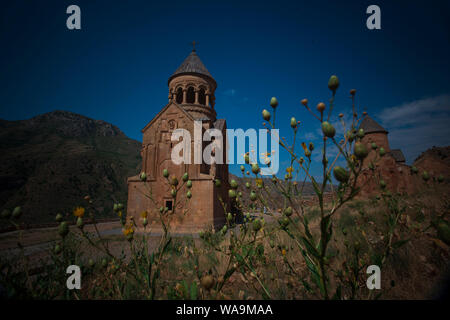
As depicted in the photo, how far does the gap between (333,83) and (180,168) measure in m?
12.4

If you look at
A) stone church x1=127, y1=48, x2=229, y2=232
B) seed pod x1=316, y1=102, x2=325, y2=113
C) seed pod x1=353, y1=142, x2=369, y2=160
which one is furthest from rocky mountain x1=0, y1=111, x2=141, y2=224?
seed pod x1=353, y1=142, x2=369, y2=160

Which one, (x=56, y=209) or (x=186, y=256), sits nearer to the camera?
(x=186, y=256)

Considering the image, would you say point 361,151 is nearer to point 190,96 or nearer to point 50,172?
point 190,96

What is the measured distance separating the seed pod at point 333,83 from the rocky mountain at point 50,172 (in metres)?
39.5

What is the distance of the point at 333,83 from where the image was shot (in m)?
1.35

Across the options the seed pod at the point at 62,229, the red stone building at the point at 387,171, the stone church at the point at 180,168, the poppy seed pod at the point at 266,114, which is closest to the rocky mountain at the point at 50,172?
the stone church at the point at 180,168

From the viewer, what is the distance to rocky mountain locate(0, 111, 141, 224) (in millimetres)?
33406

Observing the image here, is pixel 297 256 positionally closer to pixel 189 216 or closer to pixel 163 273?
pixel 163 273

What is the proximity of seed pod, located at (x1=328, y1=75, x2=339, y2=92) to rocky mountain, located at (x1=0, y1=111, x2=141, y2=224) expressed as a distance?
39.5 m

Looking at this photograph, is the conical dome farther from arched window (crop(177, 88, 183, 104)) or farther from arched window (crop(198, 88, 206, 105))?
arched window (crop(198, 88, 206, 105))

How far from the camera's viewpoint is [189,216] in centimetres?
1222

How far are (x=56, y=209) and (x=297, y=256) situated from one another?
137 ft

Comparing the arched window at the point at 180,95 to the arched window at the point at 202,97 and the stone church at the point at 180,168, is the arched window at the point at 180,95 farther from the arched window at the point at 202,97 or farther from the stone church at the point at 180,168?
the arched window at the point at 202,97
